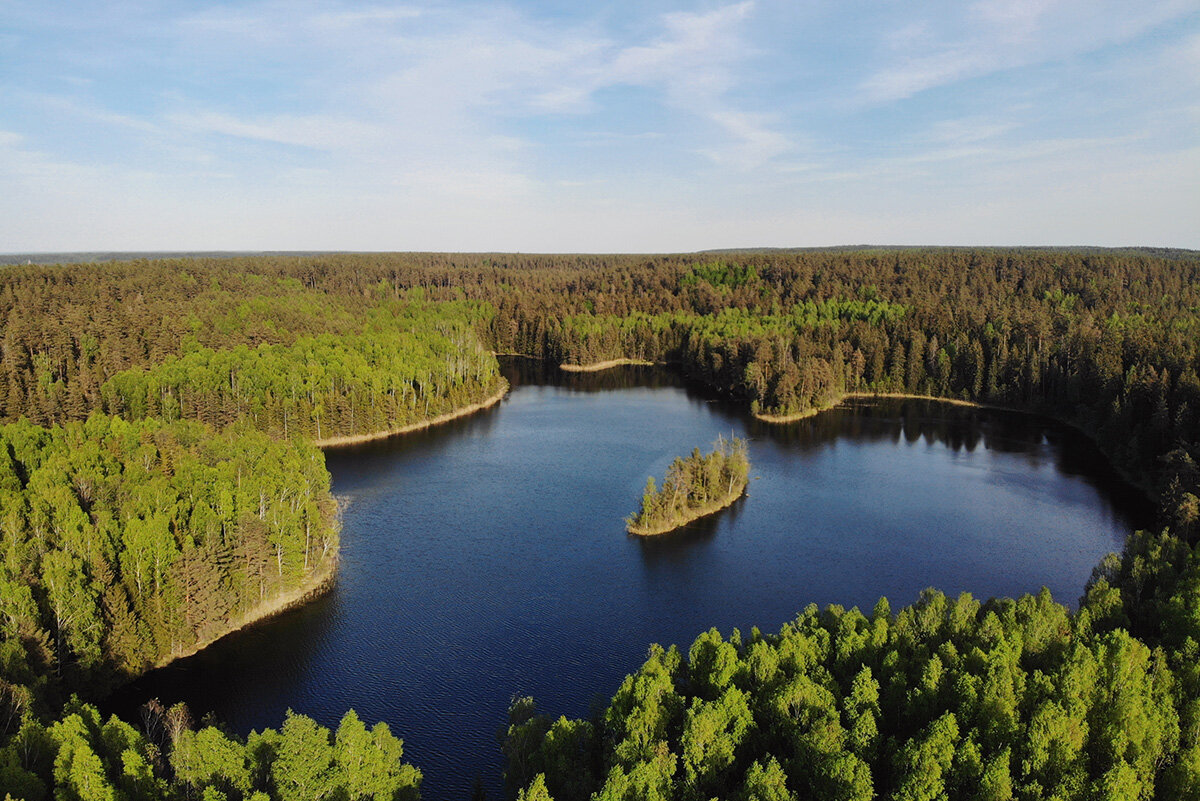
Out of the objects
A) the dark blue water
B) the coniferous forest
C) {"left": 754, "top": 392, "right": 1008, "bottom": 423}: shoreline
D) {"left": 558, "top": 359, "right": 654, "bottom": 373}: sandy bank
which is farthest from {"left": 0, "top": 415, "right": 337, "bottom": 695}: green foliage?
{"left": 558, "top": 359, "right": 654, "bottom": 373}: sandy bank

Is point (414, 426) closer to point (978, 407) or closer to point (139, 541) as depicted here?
point (139, 541)

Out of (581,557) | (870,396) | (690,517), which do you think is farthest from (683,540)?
(870,396)

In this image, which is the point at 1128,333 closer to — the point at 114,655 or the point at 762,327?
the point at 762,327

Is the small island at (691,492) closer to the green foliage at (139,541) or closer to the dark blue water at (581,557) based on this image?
the dark blue water at (581,557)

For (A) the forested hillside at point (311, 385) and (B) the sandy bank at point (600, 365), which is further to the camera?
(B) the sandy bank at point (600, 365)

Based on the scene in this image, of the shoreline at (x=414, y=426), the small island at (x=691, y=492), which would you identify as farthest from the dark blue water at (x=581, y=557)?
the shoreline at (x=414, y=426)

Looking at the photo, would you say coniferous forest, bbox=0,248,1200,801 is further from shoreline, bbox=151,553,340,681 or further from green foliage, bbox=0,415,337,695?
shoreline, bbox=151,553,340,681
